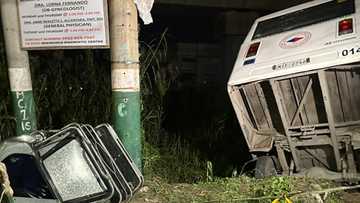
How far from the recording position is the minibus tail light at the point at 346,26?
580cm

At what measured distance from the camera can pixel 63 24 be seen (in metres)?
5.41

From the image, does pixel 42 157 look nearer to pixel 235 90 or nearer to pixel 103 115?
pixel 235 90

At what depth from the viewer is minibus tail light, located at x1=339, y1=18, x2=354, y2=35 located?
5.80 meters

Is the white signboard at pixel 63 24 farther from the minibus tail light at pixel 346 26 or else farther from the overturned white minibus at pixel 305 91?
the minibus tail light at pixel 346 26

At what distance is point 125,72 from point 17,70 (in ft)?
4.49

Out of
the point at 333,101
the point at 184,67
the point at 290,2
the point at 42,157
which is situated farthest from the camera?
the point at 184,67

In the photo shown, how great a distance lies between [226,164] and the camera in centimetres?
895

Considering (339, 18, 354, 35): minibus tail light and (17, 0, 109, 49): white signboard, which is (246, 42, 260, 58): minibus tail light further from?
(17, 0, 109, 49): white signboard

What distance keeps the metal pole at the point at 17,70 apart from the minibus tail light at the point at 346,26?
364 centimetres

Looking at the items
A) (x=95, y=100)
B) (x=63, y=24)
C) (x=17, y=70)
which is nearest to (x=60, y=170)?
(x=63, y=24)

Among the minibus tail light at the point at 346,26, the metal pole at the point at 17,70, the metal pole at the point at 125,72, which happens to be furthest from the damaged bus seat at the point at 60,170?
the minibus tail light at the point at 346,26

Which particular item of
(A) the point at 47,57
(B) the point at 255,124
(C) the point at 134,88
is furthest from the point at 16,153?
(A) the point at 47,57

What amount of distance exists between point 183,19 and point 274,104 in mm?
9265

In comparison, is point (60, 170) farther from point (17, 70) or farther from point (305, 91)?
point (305, 91)
